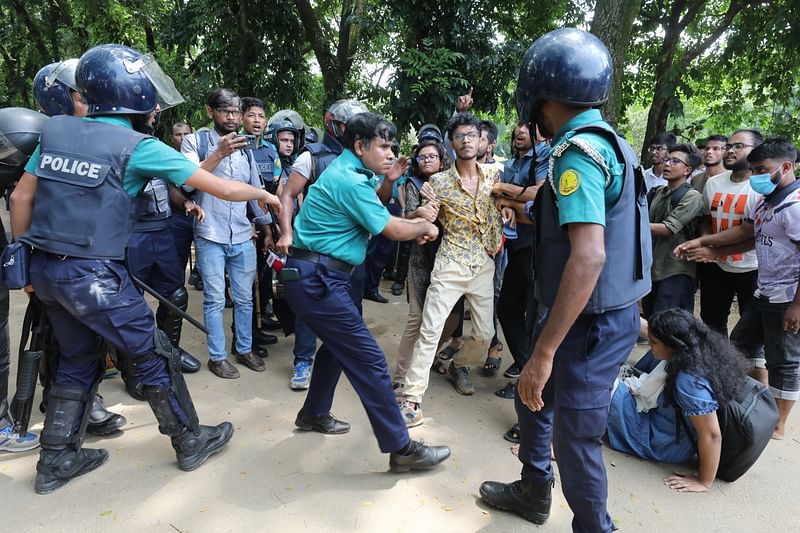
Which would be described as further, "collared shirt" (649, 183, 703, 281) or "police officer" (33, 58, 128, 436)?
"collared shirt" (649, 183, 703, 281)

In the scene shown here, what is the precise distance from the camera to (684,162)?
13.7ft

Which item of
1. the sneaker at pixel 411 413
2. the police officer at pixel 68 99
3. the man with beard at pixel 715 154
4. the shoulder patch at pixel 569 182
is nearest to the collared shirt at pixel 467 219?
the sneaker at pixel 411 413

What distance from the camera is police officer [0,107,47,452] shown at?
2736mm

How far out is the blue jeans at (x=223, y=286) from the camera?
3.79 meters

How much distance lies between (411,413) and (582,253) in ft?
6.43

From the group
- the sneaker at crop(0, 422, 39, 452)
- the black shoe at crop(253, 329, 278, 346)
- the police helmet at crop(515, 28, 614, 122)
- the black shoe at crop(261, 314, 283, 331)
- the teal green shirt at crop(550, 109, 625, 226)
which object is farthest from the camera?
the black shoe at crop(261, 314, 283, 331)

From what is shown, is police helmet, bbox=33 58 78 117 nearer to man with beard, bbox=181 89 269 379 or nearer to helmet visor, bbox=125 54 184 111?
helmet visor, bbox=125 54 184 111

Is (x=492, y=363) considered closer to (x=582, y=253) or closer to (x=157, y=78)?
(x=582, y=253)

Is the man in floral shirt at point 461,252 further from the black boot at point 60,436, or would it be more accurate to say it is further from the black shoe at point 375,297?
the black shoe at point 375,297

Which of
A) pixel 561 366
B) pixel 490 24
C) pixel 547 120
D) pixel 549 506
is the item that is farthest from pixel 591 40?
pixel 490 24

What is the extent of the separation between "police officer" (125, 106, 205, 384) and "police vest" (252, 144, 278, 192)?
1.03 metres

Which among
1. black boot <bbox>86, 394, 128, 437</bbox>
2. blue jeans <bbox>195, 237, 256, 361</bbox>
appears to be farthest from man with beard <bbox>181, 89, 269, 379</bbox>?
black boot <bbox>86, 394, 128, 437</bbox>

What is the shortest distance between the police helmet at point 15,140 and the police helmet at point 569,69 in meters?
2.62

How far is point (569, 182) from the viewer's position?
173cm
